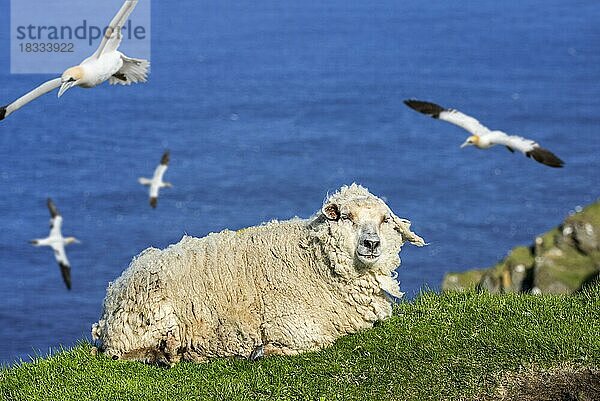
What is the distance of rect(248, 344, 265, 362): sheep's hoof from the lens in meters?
8.44

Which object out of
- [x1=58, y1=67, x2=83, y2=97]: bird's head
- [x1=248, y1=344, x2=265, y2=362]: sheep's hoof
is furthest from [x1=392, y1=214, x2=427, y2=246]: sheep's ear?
[x1=58, y1=67, x2=83, y2=97]: bird's head

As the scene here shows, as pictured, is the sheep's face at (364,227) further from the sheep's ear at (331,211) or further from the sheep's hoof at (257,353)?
the sheep's hoof at (257,353)

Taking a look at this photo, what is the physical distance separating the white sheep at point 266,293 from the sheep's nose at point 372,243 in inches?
5.8

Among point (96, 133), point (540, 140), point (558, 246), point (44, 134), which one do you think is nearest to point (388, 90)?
point (540, 140)

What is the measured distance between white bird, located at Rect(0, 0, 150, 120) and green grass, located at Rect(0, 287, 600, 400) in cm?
267

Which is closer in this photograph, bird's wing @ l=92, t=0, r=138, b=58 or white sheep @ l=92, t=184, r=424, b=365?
white sheep @ l=92, t=184, r=424, b=365

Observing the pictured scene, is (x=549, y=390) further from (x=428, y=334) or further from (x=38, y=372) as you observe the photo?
(x=38, y=372)

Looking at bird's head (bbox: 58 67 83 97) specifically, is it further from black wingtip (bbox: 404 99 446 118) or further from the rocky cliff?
the rocky cliff

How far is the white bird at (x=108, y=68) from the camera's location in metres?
10.0

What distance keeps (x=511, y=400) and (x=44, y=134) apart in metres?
34.9

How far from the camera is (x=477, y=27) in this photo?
6288cm

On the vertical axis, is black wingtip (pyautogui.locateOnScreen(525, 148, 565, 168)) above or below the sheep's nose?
above

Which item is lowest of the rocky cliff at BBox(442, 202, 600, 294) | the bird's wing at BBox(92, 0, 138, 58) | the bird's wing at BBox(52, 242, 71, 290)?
the bird's wing at BBox(52, 242, 71, 290)

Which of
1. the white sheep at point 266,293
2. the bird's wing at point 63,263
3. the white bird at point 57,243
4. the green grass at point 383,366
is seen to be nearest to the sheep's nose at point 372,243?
the white sheep at point 266,293
